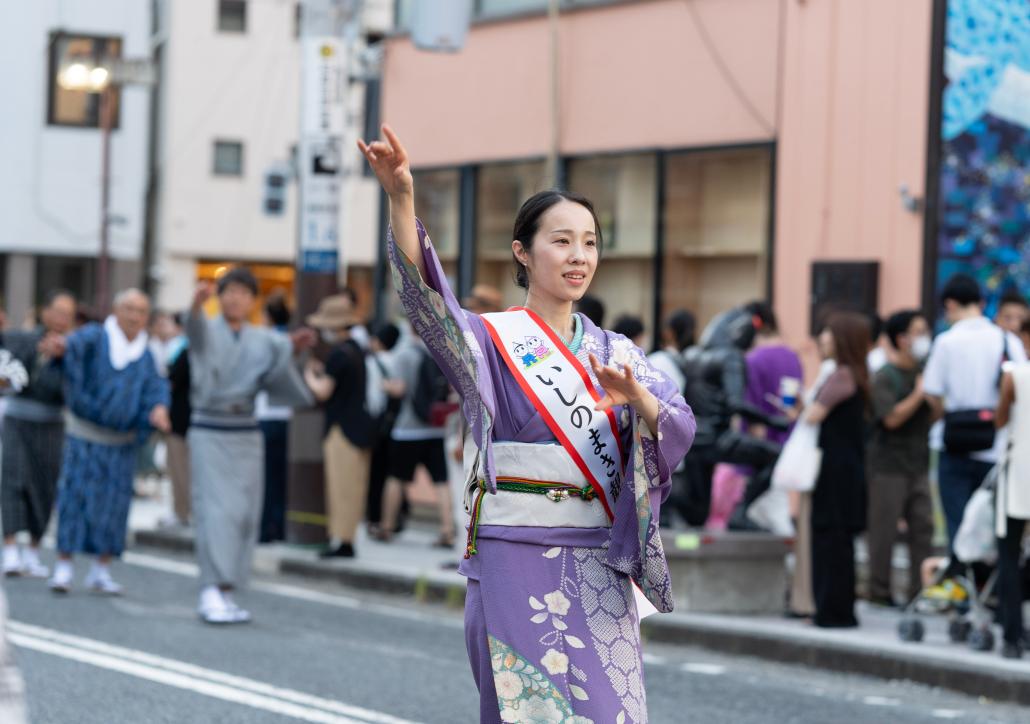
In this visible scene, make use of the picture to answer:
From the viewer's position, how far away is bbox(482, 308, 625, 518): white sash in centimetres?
438

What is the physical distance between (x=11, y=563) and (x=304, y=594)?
2003 millimetres

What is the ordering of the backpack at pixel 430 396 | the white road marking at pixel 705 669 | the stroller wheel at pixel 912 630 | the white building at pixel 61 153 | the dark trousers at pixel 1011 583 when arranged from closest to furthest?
the dark trousers at pixel 1011 583 → the white road marking at pixel 705 669 → the stroller wheel at pixel 912 630 → the backpack at pixel 430 396 → the white building at pixel 61 153

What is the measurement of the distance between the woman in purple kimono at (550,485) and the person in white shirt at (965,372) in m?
6.13

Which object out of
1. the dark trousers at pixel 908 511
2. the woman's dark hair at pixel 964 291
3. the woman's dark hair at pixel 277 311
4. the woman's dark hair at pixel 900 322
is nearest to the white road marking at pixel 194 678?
the woman's dark hair at pixel 964 291

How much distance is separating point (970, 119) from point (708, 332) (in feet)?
8.96

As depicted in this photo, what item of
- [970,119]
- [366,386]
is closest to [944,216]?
[970,119]

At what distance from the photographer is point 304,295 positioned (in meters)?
14.4

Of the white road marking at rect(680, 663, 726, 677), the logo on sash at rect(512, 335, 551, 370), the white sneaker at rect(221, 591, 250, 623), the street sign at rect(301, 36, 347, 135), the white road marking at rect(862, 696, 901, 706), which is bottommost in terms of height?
the white road marking at rect(680, 663, 726, 677)

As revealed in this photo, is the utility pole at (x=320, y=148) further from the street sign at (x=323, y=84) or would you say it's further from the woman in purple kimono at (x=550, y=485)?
the woman in purple kimono at (x=550, y=485)

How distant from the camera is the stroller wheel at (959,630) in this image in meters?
9.73

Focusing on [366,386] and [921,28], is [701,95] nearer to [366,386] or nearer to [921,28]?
[921,28]

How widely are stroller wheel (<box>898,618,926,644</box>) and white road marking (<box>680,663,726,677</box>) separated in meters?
1.00

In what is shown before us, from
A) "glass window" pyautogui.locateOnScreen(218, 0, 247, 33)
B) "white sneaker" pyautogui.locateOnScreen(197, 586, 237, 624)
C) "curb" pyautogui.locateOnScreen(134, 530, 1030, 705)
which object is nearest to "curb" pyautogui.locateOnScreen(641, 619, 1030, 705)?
"curb" pyautogui.locateOnScreen(134, 530, 1030, 705)

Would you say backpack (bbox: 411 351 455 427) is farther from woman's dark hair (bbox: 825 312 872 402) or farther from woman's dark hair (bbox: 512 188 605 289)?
woman's dark hair (bbox: 512 188 605 289)
